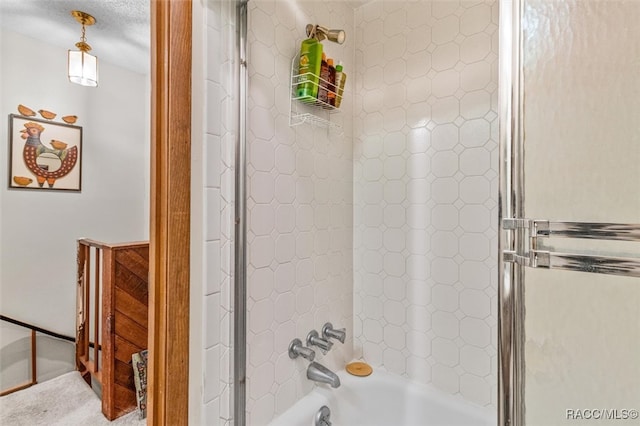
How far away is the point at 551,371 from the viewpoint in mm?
533

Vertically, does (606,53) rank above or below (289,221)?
above

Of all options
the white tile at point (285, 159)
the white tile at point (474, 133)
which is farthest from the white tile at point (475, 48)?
the white tile at point (285, 159)

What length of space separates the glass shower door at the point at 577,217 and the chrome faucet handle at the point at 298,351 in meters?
0.73

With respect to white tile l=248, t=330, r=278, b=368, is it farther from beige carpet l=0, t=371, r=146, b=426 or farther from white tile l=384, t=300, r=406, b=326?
beige carpet l=0, t=371, r=146, b=426

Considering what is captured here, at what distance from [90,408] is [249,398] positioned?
1.06 m

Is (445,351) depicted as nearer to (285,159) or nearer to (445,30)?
(285,159)

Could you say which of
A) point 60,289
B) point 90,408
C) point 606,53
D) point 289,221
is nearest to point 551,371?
point 606,53

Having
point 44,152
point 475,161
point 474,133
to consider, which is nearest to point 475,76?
point 474,133

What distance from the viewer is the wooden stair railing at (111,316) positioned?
1.43 m

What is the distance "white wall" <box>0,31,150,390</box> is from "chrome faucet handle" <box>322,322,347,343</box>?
1183 mm

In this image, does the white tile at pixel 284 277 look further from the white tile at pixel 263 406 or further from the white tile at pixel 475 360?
the white tile at pixel 475 360

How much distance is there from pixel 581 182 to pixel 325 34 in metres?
0.99

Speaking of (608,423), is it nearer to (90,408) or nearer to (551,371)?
(551,371)

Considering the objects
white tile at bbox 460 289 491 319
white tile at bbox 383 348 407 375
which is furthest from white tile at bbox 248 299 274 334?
white tile at bbox 460 289 491 319
